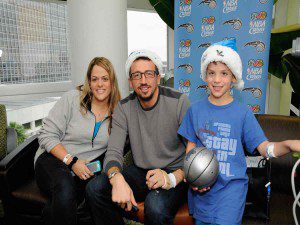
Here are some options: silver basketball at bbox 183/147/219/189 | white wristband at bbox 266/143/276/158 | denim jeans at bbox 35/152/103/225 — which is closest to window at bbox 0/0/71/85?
denim jeans at bbox 35/152/103/225

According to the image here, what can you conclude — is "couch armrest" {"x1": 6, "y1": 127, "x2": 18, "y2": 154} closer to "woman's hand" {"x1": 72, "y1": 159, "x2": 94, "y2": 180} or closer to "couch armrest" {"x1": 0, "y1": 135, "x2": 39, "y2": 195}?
"couch armrest" {"x1": 0, "y1": 135, "x2": 39, "y2": 195}

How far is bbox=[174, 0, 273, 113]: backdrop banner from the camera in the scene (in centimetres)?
245

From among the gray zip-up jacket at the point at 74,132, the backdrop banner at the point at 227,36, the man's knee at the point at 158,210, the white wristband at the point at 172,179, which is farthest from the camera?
the backdrop banner at the point at 227,36

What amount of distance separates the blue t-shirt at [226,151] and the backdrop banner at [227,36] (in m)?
1.02

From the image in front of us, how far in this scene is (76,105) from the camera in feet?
6.79

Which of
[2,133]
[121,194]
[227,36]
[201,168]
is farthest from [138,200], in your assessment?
[227,36]

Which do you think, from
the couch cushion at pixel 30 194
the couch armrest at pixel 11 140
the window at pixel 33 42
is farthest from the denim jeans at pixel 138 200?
the window at pixel 33 42

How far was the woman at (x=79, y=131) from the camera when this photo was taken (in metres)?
1.85

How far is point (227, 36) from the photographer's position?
257 cm

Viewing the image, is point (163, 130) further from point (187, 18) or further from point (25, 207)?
point (187, 18)

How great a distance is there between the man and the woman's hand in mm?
100

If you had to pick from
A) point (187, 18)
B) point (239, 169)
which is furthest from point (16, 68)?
point (239, 169)

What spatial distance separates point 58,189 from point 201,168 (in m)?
0.90

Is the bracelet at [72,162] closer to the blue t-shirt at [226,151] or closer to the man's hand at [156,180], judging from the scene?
the man's hand at [156,180]
